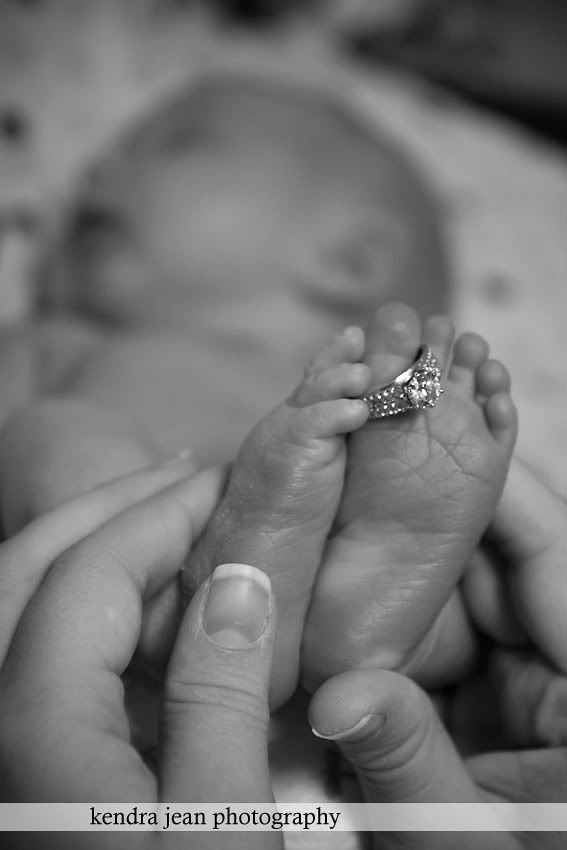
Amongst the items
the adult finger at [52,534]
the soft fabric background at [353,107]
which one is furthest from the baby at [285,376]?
the soft fabric background at [353,107]

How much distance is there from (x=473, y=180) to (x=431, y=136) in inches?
6.9

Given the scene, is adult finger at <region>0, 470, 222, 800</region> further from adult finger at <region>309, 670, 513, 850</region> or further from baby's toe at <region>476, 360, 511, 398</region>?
baby's toe at <region>476, 360, 511, 398</region>

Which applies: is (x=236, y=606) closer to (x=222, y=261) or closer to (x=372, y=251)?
(x=222, y=261)

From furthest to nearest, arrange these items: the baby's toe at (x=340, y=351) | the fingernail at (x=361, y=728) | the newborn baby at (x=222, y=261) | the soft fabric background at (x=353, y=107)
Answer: the soft fabric background at (x=353, y=107)
the newborn baby at (x=222, y=261)
the baby's toe at (x=340, y=351)
the fingernail at (x=361, y=728)

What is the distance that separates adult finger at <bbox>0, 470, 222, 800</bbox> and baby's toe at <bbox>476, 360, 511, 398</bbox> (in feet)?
1.14

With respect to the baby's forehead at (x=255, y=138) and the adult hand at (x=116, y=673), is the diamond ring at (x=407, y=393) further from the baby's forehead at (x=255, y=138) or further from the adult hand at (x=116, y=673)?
the baby's forehead at (x=255, y=138)

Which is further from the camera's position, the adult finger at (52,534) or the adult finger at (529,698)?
the adult finger at (529,698)

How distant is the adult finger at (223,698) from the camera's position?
0.54m

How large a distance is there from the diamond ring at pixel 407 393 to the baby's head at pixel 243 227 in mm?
762

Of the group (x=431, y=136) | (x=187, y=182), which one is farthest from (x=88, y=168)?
(x=431, y=136)

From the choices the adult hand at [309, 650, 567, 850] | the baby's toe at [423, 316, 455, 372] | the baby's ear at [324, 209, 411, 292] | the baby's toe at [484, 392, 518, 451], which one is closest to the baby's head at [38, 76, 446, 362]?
the baby's ear at [324, 209, 411, 292]

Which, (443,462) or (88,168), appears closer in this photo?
(443,462)

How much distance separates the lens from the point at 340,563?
0.75 meters

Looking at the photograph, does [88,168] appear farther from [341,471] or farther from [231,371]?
[341,471]
